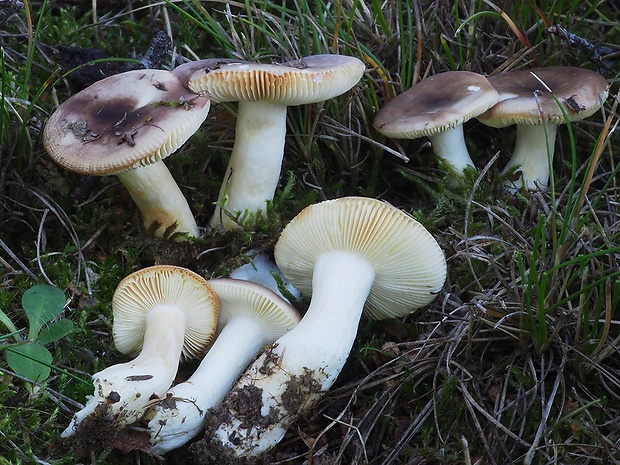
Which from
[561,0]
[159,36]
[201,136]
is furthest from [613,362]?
[159,36]

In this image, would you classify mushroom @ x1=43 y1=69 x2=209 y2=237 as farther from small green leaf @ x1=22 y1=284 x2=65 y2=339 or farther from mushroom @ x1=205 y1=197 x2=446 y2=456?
mushroom @ x1=205 y1=197 x2=446 y2=456

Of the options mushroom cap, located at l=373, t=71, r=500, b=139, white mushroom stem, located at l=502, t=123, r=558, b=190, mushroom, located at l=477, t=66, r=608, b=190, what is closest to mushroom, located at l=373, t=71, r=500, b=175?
mushroom cap, located at l=373, t=71, r=500, b=139

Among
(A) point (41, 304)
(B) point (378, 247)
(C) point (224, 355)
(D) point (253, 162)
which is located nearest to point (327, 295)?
(B) point (378, 247)

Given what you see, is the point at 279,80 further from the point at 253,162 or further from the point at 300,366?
the point at 300,366

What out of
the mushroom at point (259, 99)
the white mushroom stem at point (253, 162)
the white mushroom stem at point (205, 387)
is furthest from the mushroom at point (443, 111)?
the white mushroom stem at point (205, 387)

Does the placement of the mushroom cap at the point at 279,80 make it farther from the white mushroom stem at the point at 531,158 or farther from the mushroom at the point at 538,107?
the white mushroom stem at the point at 531,158
